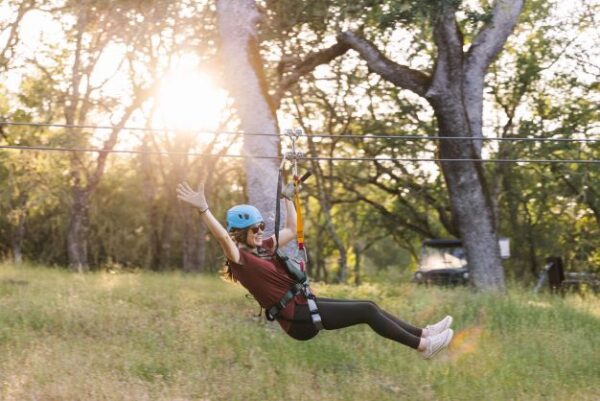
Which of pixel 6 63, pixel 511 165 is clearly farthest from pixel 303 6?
pixel 511 165

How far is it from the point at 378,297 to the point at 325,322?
6368mm

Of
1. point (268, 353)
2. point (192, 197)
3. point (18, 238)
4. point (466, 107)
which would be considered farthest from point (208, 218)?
point (18, 238)

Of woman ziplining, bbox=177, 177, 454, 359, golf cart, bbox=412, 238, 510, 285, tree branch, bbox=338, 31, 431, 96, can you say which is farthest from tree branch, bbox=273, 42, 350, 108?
golf cart, bbox=412, 238, 510, 285

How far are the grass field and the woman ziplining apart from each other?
3.78ft

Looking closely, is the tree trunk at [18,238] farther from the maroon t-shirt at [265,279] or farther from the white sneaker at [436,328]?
the white sneaker at [436,328]

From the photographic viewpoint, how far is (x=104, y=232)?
35.3m

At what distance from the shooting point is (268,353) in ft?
31.5

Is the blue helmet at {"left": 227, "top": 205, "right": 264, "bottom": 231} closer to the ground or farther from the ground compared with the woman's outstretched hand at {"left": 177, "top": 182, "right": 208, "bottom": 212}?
closer to the ground

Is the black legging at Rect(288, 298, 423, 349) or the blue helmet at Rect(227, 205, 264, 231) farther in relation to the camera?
the black legging at Rect(288, 298, 423, 349)

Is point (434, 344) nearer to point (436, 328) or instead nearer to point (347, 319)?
point (436, 328)

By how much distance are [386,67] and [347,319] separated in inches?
319

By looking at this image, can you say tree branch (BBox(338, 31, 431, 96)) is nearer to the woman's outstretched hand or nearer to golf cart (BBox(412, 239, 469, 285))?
the woman's outstretched hand

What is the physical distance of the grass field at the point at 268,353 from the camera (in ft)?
27.3

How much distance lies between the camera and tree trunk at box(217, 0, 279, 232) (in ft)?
37.0
